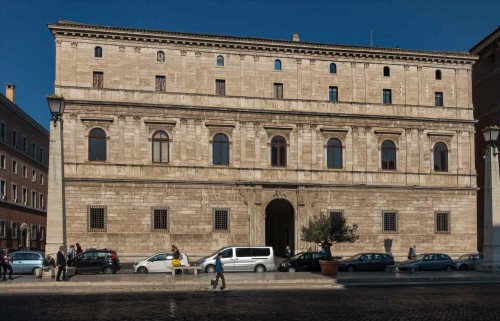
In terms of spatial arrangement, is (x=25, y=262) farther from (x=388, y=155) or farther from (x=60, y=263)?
(x=388, y=155)

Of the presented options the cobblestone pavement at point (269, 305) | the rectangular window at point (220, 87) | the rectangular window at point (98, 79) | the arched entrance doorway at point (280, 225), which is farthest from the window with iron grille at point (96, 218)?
the cobblestone pavement at point (269, 305)

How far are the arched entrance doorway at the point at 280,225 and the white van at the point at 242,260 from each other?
8381mm

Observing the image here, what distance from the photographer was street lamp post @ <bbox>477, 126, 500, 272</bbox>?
3033 centimetres

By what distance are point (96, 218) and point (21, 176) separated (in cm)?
2509

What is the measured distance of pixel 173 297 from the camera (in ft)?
69.7

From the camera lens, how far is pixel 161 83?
40.8 m

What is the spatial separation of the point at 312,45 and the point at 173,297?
85.7 ft

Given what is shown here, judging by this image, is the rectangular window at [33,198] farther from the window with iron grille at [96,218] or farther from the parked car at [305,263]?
the parked car at [305,263]

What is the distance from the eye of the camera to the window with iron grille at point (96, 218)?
1522 inches

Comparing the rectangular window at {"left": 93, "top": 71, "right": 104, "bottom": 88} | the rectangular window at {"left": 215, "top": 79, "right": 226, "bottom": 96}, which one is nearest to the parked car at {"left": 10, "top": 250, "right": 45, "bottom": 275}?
the rectangular window at {"left": 93, "top": 71, "right": 104, "bottom": 88}

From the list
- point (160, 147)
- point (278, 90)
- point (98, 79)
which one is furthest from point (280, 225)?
point (98, 79)

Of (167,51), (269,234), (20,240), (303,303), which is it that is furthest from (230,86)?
(20,240)

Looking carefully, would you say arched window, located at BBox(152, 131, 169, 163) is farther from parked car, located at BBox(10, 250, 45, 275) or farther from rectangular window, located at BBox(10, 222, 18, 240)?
rectangular window, located at BBox(10, 222, 18, 240)

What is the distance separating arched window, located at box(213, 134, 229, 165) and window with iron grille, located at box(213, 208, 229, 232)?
338 centimetres
